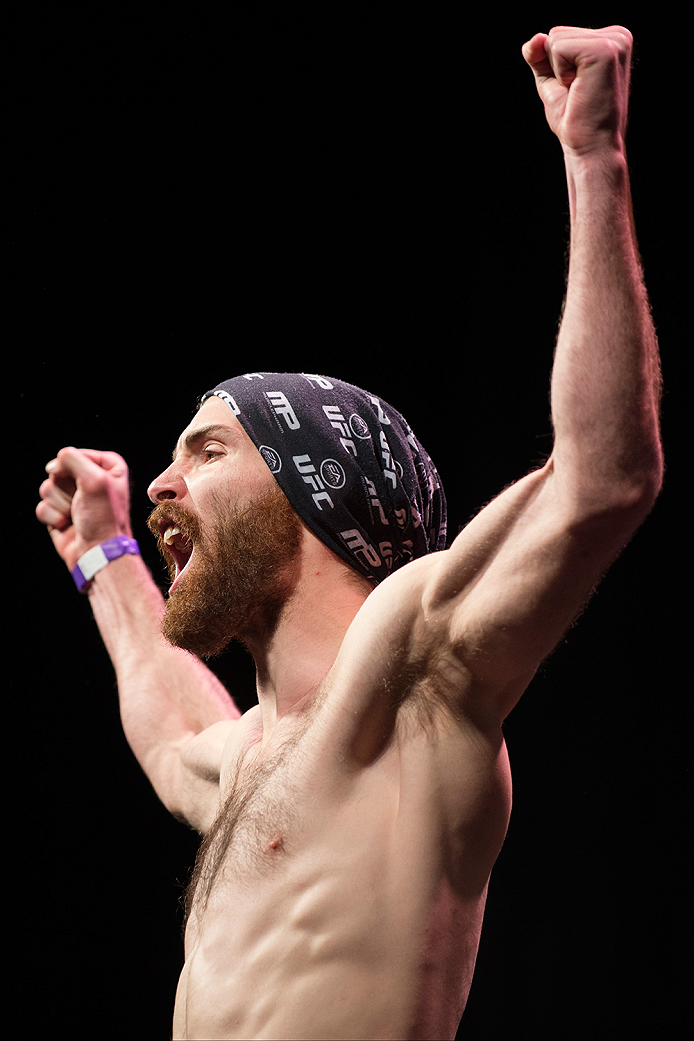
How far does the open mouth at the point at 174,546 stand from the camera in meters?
1.57

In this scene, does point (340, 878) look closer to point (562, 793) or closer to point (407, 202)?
point (562, 793)

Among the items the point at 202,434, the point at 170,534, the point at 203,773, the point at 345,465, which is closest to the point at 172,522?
the point at 170,534

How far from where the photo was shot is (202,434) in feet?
5.16

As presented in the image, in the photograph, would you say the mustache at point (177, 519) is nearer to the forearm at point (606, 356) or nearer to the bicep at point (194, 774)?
the bicep at point (194, 774)

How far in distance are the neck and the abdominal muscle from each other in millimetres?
152

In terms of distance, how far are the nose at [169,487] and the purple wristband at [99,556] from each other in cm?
51

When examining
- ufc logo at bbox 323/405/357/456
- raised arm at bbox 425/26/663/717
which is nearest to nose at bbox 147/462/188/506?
ufc logo at bbox 323/405/357/456

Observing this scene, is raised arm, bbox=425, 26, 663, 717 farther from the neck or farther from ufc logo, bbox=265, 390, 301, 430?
ufc logo, bbox=265, 390, 301, 430

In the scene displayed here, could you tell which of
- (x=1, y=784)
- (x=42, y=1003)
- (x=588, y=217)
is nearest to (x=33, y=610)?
(x=1, y=784)

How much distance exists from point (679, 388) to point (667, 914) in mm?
905

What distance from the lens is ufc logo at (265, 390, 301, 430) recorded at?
1530mm

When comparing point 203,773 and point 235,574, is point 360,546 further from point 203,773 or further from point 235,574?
point 203,773

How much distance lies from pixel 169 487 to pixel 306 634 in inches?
12.3

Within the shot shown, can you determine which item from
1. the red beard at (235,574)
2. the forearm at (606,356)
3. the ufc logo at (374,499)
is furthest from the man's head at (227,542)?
the forearm at (606,356)
